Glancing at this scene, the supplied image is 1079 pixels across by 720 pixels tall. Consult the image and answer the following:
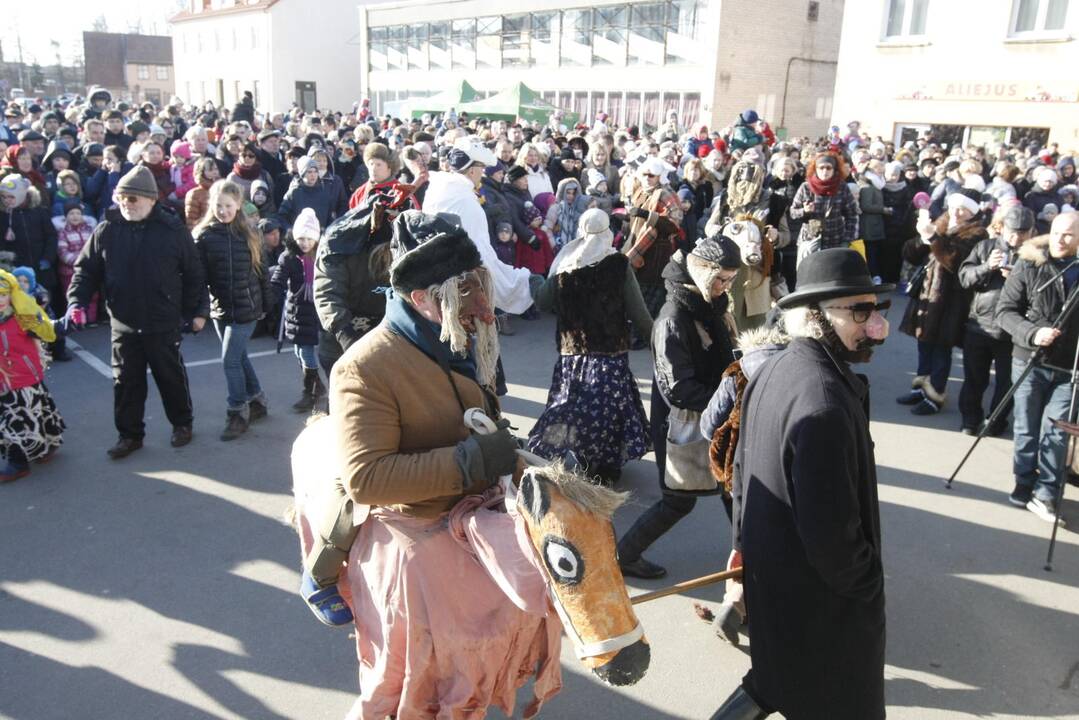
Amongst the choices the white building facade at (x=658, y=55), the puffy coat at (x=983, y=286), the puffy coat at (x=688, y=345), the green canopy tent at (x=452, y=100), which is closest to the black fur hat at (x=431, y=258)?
the puffy coat at (x=688, y=345)

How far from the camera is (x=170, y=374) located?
5.59m

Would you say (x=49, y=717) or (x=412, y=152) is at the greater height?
(x=412, y=152)

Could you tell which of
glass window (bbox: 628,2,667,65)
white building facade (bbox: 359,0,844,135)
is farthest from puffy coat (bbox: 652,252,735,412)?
glass window (bbox: 628,2,667,65)

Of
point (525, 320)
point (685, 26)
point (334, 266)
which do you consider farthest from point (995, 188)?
point (685, 26)

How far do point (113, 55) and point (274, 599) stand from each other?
86284 millimetres

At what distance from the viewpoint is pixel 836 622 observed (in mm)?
2396

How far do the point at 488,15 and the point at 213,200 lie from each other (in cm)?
3530

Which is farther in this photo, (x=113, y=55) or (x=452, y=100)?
(x=113, y=55)

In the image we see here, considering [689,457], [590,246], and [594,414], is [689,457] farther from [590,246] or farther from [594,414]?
[590,246]

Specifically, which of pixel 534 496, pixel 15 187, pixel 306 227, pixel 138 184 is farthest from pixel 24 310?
pixel 534 496

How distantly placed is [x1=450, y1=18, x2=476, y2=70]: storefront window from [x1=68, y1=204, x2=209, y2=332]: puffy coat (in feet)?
120

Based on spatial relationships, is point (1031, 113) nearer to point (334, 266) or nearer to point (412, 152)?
point (412, 152)

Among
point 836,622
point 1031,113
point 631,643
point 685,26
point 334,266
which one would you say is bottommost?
point 836,622

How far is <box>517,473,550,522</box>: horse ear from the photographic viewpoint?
195cm
